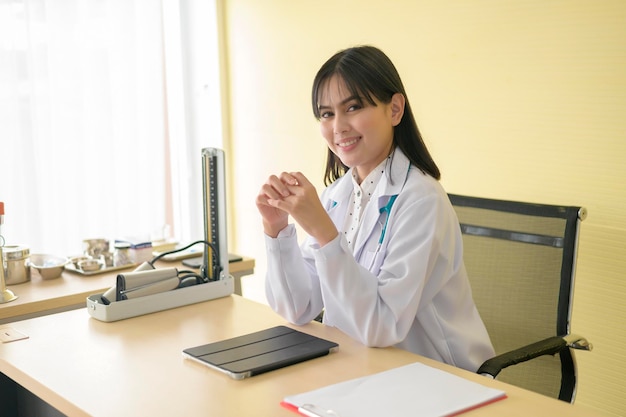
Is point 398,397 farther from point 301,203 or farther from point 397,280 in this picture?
point 301,203

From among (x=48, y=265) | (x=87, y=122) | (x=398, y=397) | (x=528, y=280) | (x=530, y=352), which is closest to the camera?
(x=398, y=397)

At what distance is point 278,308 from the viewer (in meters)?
1.75

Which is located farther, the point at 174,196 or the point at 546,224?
the point at 174,196

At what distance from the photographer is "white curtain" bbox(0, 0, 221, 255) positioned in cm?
309

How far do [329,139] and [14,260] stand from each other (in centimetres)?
108

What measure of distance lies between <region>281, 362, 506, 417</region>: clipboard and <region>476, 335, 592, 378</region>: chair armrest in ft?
0.78

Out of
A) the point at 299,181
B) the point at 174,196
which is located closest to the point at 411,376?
the point at 299,181

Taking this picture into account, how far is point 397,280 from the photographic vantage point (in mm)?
1556

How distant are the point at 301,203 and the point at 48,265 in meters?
1.14

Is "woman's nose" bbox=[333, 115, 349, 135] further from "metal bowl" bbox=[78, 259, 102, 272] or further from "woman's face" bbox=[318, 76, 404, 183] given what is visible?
"metal bowl" bbox=[78, 259, 102, 272]

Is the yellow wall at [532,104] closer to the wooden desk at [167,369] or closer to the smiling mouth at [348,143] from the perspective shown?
the smiling mouth at [348,143]

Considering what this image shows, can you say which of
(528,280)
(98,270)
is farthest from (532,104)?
(98,270)

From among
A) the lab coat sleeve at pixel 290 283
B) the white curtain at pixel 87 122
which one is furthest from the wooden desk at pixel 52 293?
the lab coat sleeve at pixel 290 283

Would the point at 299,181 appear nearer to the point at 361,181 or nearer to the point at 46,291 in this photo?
the point at 361,181
